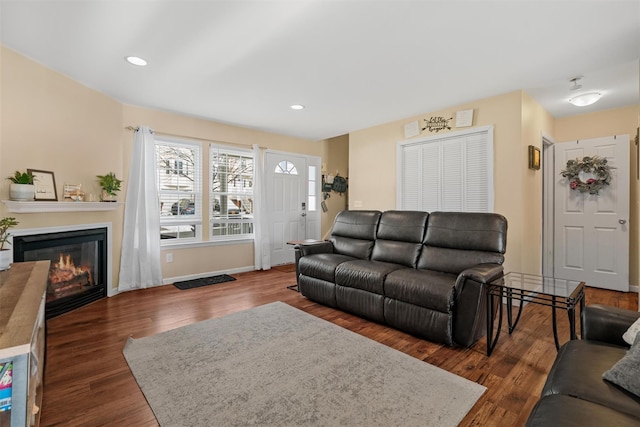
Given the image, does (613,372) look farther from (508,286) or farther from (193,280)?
(193,280)

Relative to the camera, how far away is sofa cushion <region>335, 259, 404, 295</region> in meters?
2.79

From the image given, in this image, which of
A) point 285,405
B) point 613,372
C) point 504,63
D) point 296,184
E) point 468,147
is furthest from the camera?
point 296,184

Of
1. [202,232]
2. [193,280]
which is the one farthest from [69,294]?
[202,232]

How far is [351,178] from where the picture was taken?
5.30 metres

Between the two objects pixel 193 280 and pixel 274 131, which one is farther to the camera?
pixel 274 131

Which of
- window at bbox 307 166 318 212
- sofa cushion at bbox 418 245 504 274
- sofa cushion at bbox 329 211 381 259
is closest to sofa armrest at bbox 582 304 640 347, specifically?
sofa cushion at bbox 418 245 504 274

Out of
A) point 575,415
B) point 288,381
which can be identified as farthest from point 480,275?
point 288,381

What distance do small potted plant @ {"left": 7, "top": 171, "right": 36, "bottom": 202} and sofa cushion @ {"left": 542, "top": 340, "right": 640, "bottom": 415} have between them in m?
3.83

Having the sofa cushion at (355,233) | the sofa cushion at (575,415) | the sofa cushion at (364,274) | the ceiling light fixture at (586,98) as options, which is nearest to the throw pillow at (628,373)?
the sofa cushion at (575,415)

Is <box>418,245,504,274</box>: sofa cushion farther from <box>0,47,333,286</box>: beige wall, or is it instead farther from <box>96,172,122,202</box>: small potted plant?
<box>96,172,122,202</box>: small potted plant

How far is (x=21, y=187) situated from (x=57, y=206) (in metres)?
0.39

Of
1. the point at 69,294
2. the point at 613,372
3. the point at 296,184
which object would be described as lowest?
the point at 69,294

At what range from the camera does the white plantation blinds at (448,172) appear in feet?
12.1

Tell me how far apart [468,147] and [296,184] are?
3.08 metres
